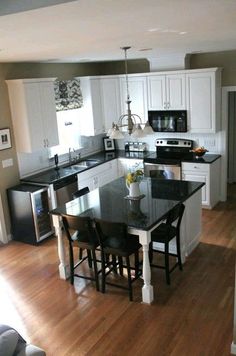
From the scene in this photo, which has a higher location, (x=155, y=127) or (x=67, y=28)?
(x=67, y=28)

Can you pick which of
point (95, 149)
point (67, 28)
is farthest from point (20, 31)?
point (95, 149)

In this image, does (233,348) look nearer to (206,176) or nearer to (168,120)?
(206,176)

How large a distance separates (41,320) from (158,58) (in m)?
4.98

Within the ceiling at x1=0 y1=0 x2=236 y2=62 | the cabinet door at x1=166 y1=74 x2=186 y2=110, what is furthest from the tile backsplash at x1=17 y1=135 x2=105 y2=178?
the ceiling at x1=0 y1=0 x2=236 y2=62

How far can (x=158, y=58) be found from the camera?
6922 mm

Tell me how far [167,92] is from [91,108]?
1.48 metres

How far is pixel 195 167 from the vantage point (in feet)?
21.7

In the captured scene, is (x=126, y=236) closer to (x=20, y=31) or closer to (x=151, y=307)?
(x=151, y=307)

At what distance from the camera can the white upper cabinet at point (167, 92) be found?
675cm

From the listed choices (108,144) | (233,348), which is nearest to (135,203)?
(233,348)

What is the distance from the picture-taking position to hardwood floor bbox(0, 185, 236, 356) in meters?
3.49

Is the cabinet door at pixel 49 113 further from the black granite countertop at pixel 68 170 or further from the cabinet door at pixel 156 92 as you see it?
the cabinet door at pixel 156 92

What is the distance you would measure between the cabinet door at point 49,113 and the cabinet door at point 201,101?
2.39m

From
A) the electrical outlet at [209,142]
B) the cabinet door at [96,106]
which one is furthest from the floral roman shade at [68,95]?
the electrical outlet at [209,142]
